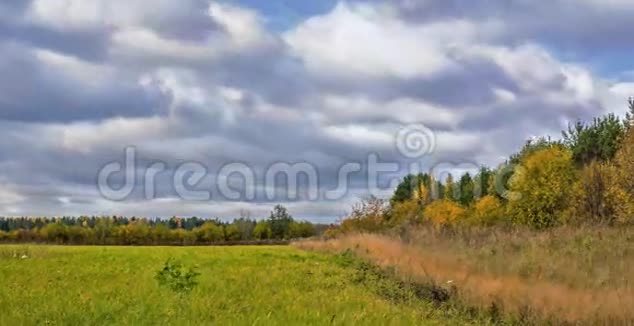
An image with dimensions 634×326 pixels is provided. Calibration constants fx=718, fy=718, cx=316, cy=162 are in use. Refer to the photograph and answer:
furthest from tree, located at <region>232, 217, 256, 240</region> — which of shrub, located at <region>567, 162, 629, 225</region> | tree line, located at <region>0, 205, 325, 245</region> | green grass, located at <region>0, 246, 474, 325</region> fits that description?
green grass, located at <region>0, 246, 474, 325</region>

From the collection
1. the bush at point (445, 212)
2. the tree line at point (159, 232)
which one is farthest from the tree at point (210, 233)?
the bush at point (445, 212)

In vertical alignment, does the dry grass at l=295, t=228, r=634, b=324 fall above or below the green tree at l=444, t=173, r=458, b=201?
below

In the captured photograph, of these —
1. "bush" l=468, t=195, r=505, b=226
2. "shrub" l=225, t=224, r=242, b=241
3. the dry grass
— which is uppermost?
"bush" l=468, t=195, r=505, b=226

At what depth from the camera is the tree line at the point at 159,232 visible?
120 metres

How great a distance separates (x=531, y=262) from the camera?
61.4ft

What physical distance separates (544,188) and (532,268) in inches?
1179

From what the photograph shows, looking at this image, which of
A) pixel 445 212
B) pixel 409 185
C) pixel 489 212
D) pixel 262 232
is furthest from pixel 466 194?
pixel 262 232

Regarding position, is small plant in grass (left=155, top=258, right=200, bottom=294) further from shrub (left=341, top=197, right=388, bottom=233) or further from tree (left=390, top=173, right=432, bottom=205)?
tree (left=390, top=173, right=432, bottom=205)

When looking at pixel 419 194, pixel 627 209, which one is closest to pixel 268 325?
pixel 627 209

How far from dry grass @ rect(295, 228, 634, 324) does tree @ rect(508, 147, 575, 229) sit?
1751 cm

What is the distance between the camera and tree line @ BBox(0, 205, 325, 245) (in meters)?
120

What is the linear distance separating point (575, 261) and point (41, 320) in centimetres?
1419

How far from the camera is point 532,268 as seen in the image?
703 inches

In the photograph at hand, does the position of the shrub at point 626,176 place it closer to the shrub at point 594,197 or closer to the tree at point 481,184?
the shrub at point 594,197
